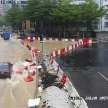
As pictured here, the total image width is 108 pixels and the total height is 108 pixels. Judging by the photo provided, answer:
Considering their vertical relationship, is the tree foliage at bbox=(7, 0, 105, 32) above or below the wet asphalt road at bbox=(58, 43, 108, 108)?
above

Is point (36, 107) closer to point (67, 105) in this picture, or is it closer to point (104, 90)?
point (67, 105)

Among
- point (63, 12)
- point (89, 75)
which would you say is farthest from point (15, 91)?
point (63, 12)

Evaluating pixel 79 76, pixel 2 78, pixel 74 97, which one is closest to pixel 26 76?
pixel 2 78

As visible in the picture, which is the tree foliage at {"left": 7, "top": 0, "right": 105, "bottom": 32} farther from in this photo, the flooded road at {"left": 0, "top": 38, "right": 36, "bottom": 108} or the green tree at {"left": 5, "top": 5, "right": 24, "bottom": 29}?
the flooded road at {"left": 0, "top": 38, "right": 36, "bottom": 108}

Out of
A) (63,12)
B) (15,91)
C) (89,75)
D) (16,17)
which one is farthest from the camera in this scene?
(16,17)

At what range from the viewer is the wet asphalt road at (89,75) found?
32494 millimetres

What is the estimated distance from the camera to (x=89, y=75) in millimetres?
44750

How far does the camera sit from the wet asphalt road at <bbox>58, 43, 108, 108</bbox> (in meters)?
32.5

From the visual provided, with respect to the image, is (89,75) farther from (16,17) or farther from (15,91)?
(16,17)

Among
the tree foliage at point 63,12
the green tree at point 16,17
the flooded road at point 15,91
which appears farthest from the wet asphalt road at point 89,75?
the green tree at point 16,17

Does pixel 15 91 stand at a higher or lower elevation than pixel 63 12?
lower

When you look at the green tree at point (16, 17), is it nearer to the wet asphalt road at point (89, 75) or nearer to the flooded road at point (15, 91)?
the wet asphalt road at point (89, 75)

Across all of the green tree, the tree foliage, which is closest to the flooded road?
the tree foliage

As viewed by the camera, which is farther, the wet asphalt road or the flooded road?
the wet asphalt road
